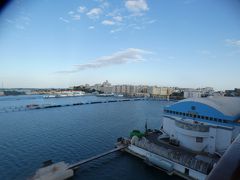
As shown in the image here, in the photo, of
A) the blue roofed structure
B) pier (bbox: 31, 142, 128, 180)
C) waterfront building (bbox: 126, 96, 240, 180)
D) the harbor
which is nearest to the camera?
pier (bbox: 31, 142, 128, 180)

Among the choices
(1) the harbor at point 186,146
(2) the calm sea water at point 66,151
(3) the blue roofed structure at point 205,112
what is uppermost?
(3) the blue roofed structure at point 205,112

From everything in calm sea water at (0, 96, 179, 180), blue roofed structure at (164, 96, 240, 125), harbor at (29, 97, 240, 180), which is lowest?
calm sea water at (0, 96, 179, 180)

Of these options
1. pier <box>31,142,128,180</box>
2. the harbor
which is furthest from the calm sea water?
the harbor

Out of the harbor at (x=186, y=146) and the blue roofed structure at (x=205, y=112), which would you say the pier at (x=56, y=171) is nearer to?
the harbor at (x=186, y=146)

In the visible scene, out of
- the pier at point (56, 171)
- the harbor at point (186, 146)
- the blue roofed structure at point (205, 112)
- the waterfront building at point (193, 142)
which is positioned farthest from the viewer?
the blue roofed structure at point (205, 112)

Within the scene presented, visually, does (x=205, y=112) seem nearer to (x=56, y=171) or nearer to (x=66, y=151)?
(x=56, y=171)

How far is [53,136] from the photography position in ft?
45.4

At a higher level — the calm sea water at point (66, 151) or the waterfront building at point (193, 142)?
the waterfront building at point (193, 142)

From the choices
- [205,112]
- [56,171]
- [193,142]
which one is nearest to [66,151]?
[56,171]

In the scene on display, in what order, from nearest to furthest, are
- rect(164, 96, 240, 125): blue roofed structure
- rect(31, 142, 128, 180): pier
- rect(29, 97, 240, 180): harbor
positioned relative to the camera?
rect(31, 142, 128, 180): pier → rect(29, 97, 240, 180): harbor → rect(164, 96, 240, 125): blue roofed structure

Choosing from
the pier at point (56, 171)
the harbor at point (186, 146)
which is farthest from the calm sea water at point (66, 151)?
the harbor at point (186, 146)

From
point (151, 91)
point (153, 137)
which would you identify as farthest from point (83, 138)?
point (151, 91)

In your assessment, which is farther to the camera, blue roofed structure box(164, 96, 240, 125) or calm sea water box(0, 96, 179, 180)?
blue roofed structure box(164, 96, 240, 125)

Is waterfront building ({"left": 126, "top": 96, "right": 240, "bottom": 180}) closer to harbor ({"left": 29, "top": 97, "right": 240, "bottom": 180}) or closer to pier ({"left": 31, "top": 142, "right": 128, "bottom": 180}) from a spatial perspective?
harbor ({"left": 29, "top": 97, "right": 240, "bottom": 180})
